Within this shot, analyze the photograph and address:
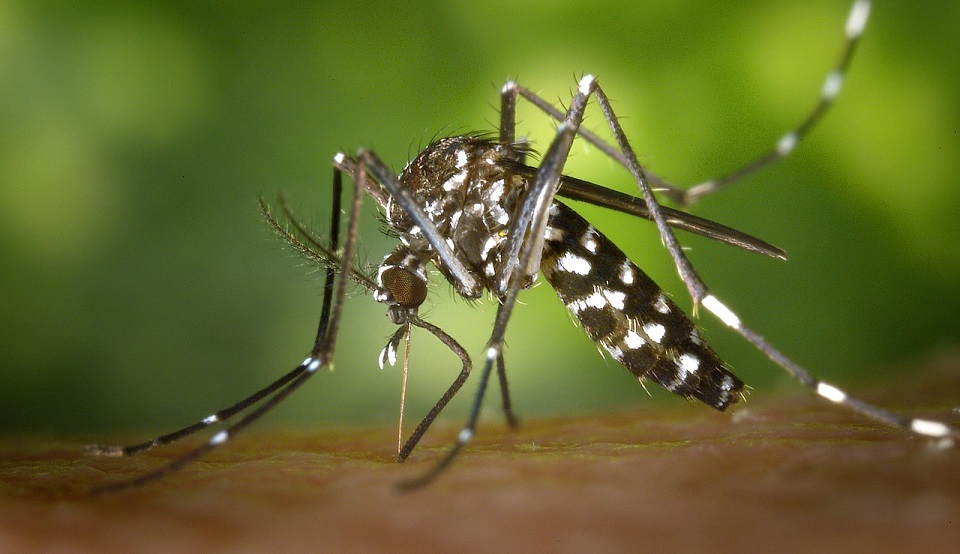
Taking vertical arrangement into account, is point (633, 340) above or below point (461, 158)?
below

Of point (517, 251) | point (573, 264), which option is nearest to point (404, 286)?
point (517, 251)

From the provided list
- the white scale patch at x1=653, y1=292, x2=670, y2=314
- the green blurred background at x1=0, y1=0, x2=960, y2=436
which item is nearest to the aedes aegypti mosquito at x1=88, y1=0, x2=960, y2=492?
the white scale patch at x1=653, y1=292, x2=670, y2=314

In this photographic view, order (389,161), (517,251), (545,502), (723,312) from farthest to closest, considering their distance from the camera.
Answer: (389,161) → (517,251) → (723,312) → (545,502)

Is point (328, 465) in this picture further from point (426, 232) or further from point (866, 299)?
point (866, 299)

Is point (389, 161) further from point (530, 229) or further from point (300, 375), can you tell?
point (300, 375)

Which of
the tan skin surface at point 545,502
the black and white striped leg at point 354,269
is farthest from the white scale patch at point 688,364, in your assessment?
the tan skin surface at point 545,502

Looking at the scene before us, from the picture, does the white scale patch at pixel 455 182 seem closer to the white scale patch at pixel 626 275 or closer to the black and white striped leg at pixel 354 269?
the black and white striped leg at pixel 354 269

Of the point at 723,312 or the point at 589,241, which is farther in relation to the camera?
the point at 589,241

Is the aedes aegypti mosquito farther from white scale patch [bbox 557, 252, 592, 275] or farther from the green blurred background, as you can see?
the green blurred background
